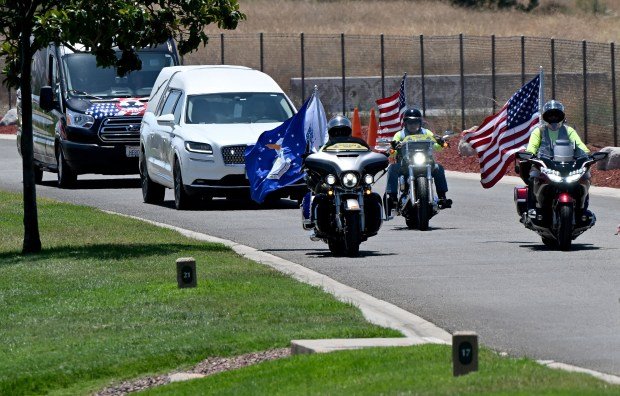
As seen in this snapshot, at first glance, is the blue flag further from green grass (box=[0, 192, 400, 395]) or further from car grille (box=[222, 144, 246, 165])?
car grille (box=[222, 144, 246, 165])

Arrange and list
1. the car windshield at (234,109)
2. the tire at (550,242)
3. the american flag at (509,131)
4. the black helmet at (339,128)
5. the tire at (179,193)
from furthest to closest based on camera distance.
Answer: the car windshield at (234,109) → the tire at (179,193) → the american flag at (509,131) → the tire at (550,242) → the black helmet at (339,128)

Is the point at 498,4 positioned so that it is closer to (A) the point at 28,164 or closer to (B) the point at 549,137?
(B) the point at 549,137

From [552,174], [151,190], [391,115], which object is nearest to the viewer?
[552,174]

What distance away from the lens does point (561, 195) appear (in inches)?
701

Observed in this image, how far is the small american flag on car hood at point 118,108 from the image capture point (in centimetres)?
2886

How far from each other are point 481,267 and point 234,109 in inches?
394

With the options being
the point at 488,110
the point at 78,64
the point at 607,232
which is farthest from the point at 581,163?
the point at 488,110

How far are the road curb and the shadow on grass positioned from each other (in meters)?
0.59

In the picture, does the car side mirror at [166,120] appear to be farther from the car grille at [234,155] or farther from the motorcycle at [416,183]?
the motorcycle at [416,183]

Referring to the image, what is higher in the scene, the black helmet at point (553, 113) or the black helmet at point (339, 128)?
the black helmet at point (553, 113)

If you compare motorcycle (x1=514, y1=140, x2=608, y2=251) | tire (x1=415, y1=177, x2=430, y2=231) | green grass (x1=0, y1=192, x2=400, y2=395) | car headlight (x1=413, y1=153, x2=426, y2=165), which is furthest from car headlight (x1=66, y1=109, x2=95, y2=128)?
motorcycle (x1=514, y1=140, x2=608, y2=251)

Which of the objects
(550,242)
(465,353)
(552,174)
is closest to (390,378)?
(465,353)

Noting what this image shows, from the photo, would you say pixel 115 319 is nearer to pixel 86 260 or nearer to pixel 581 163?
pixel 86 260

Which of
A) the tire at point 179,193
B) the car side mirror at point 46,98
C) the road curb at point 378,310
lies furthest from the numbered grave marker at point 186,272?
the car side mirror at point 46,98
